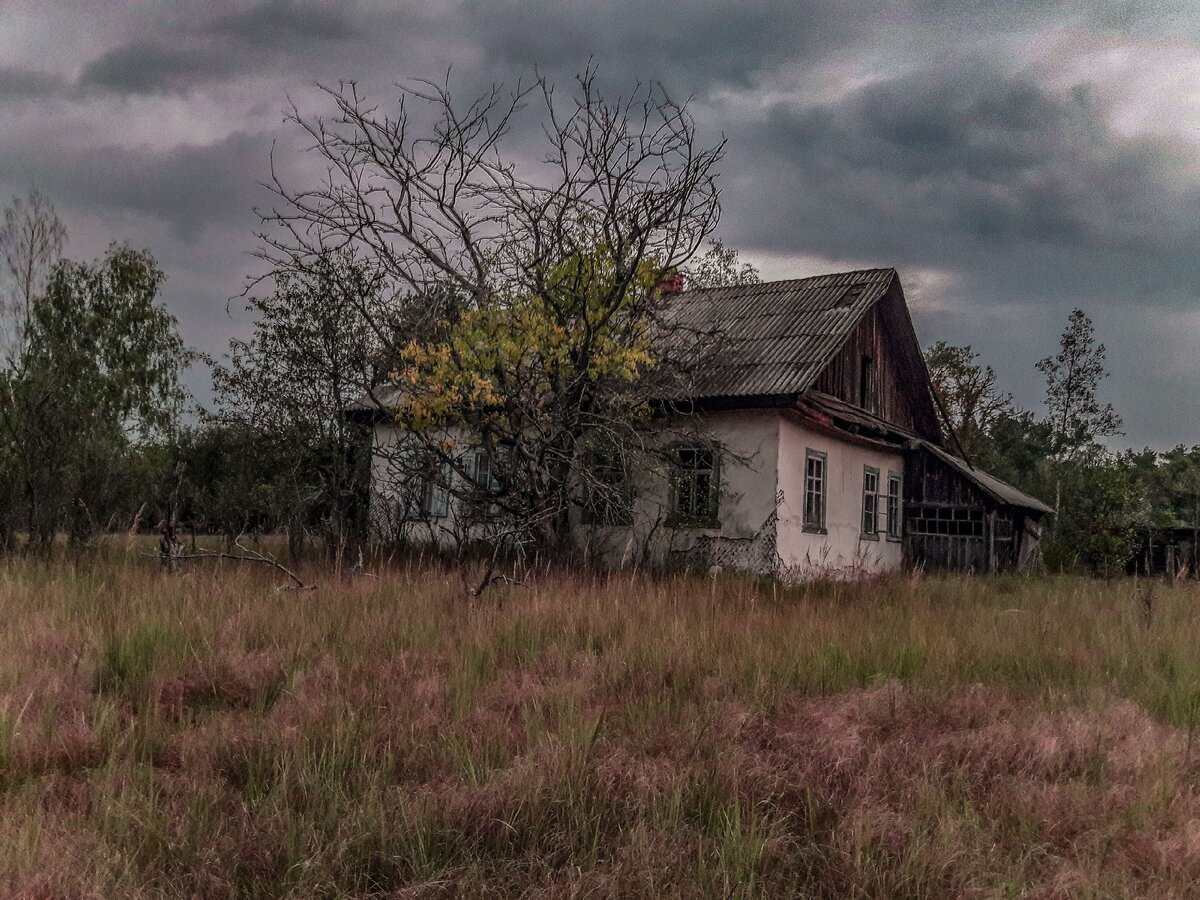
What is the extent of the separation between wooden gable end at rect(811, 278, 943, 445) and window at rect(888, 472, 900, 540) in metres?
1.22

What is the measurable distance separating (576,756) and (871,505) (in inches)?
623

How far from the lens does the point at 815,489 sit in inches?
647

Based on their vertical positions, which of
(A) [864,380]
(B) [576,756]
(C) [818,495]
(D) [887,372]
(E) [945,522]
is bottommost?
Answer: (B) [576,756]

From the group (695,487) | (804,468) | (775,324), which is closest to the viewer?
(695,487)

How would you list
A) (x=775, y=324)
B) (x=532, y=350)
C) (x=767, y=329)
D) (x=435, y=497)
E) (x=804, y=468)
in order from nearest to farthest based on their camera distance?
(x=532, y=350) → (x=804, y=468) → (x=767, y=329) → (x=775, y=324) → (x=435, y=497)

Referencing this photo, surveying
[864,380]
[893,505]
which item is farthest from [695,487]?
[893,505]

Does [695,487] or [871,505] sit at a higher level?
[695,487]

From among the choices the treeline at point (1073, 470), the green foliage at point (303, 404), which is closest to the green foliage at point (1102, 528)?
the treeline at point (1073, 470)

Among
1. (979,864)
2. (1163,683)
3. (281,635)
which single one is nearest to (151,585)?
(281,635)

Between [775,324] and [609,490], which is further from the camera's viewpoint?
[775,324]

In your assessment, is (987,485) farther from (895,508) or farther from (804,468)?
(804,468)

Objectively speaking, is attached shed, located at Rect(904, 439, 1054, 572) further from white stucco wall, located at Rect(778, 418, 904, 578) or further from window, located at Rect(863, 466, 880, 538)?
window, located at Rect(863, 466, 880, 538)

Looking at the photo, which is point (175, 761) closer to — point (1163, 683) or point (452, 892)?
point (452, 892)

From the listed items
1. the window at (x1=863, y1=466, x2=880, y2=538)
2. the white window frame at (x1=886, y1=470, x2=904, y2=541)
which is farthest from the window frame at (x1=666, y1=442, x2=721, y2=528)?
the white window frame at (x1=886, y1=470, x2=904, y2=541)
